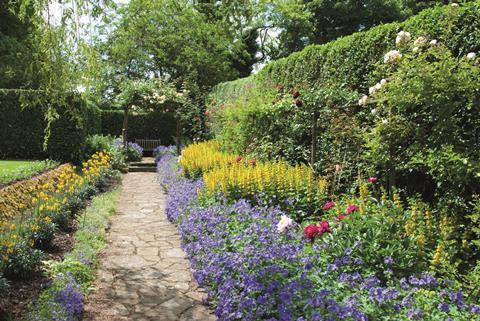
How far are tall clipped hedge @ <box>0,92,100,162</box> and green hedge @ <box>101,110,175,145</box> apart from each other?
6587 mm

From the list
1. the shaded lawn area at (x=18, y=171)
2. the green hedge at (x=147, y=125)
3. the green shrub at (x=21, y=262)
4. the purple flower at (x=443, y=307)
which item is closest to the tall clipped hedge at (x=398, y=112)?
the purple flower at (x=443, y=307)

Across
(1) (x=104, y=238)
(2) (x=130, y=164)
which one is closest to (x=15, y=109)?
(2) (x=130, y=164)

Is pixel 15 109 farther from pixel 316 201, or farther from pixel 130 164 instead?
pixel 316 201

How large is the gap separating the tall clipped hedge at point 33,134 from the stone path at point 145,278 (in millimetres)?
6438

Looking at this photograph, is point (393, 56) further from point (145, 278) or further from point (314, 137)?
point (145, 278)

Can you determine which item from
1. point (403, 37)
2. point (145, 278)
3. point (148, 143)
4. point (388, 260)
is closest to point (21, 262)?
point (145, 278)

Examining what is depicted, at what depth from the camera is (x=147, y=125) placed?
20.0 metres

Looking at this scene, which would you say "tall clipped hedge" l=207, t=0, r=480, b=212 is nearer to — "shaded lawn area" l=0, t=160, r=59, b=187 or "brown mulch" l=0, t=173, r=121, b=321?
"brown mulch" l=0, t=173, r=121, b=321

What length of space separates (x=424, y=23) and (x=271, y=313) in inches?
154

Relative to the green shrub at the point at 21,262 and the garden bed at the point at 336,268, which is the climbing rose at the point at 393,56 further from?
the green shrub at the point at 21,262

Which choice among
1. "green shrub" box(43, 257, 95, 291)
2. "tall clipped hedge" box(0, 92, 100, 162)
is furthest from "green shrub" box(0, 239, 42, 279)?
"tall clipped hedge" box(0, 92, 100, 162)

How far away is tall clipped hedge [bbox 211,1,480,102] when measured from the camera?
4.28m

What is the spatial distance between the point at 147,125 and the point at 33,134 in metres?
7.33

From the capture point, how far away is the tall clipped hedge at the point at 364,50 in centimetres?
428
